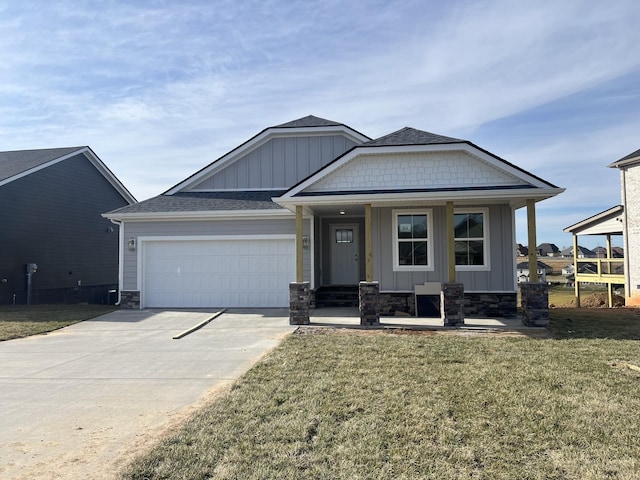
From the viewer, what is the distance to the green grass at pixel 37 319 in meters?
9.85

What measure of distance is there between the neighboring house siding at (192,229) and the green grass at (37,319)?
A: 143cm

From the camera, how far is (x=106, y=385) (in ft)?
18.6

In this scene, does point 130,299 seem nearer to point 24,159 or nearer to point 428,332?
point 428,332

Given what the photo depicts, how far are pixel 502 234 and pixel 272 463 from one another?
9.36m

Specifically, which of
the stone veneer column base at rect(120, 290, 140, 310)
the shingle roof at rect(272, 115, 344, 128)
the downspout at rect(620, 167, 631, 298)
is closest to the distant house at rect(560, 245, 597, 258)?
the downspout at rect(620, 167, 631, 298)

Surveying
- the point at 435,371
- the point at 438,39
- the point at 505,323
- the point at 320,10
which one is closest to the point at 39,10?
the point at 320,10

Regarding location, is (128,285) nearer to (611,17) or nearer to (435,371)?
(435,371)

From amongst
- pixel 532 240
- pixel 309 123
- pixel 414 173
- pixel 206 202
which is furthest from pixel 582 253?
pixel 206 202

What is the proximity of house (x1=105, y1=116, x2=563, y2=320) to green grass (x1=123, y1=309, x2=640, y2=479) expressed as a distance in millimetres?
3428

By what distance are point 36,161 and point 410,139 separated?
50.6ft

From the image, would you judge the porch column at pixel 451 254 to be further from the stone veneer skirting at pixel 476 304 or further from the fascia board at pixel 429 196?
the stone veneer skirting at pixel 476 304

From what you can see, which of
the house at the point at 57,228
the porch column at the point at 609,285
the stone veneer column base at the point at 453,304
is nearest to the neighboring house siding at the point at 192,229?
the stone veneer column base at the point at 453,304

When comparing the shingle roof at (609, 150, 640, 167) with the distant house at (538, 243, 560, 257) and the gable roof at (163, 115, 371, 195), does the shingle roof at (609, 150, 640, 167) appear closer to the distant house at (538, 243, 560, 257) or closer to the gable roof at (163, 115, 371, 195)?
the gable roof at (163, 115, 371, 195)

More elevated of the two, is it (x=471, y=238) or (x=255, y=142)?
(x=255, y=142)
